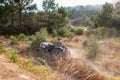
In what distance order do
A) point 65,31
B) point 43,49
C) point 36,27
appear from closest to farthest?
point 43,49 < point 65,31 < point 36,27

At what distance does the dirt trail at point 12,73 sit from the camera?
3326mm

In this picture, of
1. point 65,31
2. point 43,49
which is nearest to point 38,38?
point 43,49

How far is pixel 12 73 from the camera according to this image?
349 centimetres

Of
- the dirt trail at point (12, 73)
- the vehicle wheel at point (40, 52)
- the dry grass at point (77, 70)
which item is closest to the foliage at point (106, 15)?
the vehicle wheel at point (40, 52)

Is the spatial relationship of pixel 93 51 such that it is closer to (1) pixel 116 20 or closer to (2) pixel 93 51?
(2) pixel 93 51

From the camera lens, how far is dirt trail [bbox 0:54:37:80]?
10.9 feet

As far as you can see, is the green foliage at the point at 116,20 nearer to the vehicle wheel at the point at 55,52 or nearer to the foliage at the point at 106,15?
the foliage at the point at 106,15

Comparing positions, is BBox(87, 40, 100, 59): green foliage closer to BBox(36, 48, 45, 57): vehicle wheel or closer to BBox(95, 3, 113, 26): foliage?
BBox(36, 48, 45, 57): vehicle wheel

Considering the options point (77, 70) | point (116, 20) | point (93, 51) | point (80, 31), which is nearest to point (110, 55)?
point (93, 51)

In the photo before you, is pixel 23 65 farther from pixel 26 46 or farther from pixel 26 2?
pixel 26 2

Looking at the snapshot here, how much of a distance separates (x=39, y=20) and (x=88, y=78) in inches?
698

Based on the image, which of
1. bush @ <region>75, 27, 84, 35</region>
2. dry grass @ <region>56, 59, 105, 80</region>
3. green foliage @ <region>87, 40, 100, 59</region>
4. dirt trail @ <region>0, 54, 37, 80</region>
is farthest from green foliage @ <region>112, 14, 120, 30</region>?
dirt trail @ <region>0, 54, 37, 80</region>

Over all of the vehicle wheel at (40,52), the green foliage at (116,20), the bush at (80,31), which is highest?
the green foliage at (116,20)

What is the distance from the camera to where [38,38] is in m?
12.9
